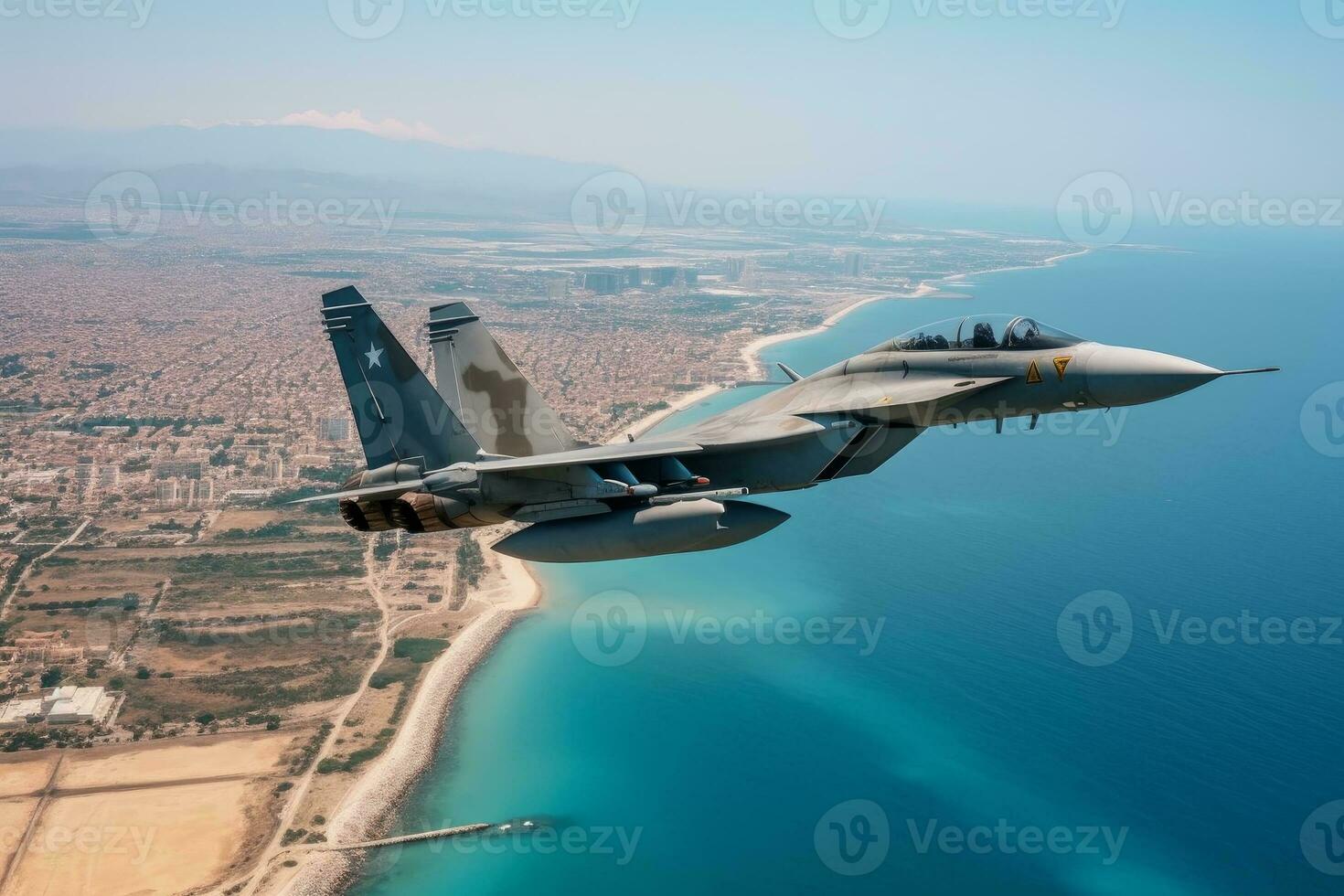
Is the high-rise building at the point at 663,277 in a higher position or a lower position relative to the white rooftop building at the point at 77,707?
higher

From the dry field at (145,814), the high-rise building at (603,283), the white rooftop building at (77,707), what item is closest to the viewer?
the dry field at (145,814)

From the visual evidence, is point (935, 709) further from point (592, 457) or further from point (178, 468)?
point (178, 468)

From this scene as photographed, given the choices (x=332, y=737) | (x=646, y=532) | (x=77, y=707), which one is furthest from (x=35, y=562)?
(x=646, y=532)

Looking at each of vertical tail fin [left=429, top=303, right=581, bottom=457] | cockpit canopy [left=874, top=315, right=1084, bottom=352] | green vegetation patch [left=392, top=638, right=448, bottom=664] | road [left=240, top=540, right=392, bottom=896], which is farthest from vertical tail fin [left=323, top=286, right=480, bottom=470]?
green vegetation patch [left=392, top=638, right=448, bottom=664]

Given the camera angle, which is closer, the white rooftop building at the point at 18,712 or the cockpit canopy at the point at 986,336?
the cockpit canopy at the point at 986,336

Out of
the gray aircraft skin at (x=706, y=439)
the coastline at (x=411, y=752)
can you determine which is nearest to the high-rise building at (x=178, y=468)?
the coastline at (x=411, y=752)

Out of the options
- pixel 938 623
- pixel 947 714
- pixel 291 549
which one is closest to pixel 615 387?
pixel 291 549

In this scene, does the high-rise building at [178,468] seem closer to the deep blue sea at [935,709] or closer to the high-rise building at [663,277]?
the deep blue sea at [935,709]
